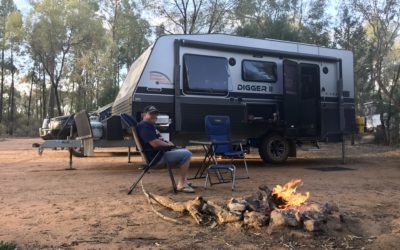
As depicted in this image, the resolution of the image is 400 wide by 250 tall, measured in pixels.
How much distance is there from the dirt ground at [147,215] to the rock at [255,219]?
8cm

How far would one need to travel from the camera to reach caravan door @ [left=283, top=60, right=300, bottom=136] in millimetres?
10594

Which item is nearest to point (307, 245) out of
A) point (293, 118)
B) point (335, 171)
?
point (335, 171)

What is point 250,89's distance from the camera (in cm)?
1036

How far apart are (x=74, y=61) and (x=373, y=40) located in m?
26.6

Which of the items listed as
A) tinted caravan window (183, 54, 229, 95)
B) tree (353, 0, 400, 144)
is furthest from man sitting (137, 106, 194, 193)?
tree (353, 0, 400, 144)

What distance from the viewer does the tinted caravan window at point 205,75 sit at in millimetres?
9508

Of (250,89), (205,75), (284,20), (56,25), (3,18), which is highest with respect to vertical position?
(3,18)

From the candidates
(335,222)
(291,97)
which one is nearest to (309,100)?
(291,97)

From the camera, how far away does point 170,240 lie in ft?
13.0

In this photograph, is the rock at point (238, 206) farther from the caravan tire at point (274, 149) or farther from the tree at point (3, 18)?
the tree at point (3, 18)

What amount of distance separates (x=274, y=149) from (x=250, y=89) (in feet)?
5.43

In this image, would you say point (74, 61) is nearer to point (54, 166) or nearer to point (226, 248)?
point (54, 166)

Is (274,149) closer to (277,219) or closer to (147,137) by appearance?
(147,137)

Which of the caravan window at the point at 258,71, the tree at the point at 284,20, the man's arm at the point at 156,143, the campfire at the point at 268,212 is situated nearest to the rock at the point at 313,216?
the campfire at the point at 268,212
